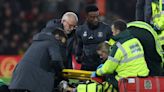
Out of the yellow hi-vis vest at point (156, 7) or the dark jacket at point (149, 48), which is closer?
the dark jacket at point (149, 48)

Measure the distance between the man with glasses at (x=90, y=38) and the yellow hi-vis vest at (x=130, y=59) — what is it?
237 centimetres

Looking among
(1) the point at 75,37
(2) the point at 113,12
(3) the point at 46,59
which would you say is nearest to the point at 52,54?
(3) the point at 46,59

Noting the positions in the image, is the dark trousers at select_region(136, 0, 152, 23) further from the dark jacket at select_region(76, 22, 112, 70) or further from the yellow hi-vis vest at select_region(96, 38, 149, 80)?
the dark jacket at select_region(76, 22, 112, 70)

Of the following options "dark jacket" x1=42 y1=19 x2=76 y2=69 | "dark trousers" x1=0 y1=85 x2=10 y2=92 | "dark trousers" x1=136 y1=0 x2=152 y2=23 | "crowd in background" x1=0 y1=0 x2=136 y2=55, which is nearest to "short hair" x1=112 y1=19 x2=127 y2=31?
"dark trousers" x1=136 y1=0 x2=152 y2=23

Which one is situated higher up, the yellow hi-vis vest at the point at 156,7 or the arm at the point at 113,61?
the yellow hi-vis vest at the point at 156,7

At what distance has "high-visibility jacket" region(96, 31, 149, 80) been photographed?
938 centimetres

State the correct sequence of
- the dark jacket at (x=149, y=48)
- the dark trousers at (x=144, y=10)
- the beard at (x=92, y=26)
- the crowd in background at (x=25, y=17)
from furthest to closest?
the crowd in background at (x=25, y=17) < the beard at (x=92, y=26) < the dark trousers at (x=144, y=10) < the dark jacket at (x=149, y=48)

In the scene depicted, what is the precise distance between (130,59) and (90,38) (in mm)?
2641

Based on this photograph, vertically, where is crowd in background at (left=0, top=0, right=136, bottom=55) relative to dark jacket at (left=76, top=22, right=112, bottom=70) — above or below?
above

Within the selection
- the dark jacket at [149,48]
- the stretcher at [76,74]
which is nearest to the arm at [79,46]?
the stretcher at [76,74]

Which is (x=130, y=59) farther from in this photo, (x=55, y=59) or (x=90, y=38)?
(x=90, y=38)

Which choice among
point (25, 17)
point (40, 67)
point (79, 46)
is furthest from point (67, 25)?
point (25, 17)

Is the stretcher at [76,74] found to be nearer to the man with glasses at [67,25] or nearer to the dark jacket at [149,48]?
the man with glasses at [67,25]

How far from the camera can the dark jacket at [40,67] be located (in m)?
9.91
